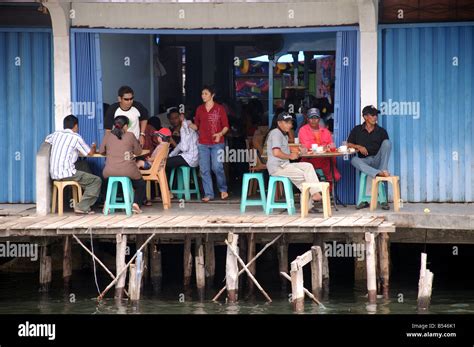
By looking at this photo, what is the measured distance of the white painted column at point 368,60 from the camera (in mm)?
18984

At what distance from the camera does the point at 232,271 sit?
673 inches

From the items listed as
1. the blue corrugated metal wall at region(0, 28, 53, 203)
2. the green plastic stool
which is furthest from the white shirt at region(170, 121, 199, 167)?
the blue corrugated metal wall at region(0, 28, 53, 203)

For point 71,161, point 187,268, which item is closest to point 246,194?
point 187,268

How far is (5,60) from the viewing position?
1977 cm

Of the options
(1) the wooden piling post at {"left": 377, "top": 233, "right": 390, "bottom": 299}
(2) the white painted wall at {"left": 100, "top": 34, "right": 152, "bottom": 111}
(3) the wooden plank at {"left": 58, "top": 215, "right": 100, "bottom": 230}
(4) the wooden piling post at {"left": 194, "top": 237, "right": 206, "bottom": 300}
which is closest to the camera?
(3) the wooden plank at {"left": 58, "top": 215, "right": 100, "bottom": 230}

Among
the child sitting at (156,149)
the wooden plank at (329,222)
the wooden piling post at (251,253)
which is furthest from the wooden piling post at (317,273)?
the child sitting at (156,149)

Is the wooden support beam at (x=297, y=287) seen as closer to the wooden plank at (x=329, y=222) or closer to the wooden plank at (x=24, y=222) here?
the wooden plank at (x=329, y=222)

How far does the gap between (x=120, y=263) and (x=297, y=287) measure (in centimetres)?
227

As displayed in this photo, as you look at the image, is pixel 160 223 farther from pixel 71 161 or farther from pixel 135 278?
pixel 71 161

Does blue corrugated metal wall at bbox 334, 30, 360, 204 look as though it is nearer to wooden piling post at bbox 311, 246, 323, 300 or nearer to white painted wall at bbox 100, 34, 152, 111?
wooden piling post at bbox 311, 246, 323, 300

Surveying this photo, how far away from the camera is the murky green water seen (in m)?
17.0

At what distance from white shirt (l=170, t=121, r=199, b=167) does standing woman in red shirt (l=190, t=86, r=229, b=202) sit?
0.08m

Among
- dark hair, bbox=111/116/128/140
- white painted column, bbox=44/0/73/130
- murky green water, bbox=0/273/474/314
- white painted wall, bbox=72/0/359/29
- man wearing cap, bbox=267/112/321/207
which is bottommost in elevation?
murky green water, bbox=0/273/474/314
